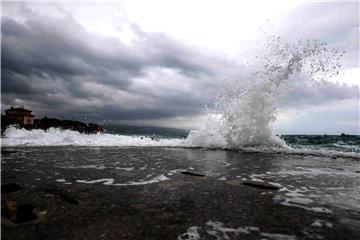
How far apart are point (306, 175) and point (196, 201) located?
4.47 meters

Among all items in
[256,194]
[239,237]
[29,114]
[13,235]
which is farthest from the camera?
[29,114]

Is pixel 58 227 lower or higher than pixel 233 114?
lower

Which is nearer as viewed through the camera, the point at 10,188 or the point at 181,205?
the point at 181,205

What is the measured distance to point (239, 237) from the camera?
3455 millimetres

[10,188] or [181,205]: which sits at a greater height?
[10,188]

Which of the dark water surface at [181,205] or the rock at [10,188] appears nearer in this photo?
the dark water surface at [181,205]

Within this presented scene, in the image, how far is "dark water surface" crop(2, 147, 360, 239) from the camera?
3.54m

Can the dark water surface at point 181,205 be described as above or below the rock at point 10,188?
below

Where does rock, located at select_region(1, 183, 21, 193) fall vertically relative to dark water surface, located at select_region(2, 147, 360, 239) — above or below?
above

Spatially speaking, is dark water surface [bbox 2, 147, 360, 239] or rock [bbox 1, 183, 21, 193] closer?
dark water surface [bbox 2, 147, 360, 239]

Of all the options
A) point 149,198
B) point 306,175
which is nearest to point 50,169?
point 149,198

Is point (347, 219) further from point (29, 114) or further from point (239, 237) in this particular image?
point (29, 114)

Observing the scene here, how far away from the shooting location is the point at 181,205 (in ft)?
15.2

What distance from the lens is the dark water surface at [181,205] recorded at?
354 cm
